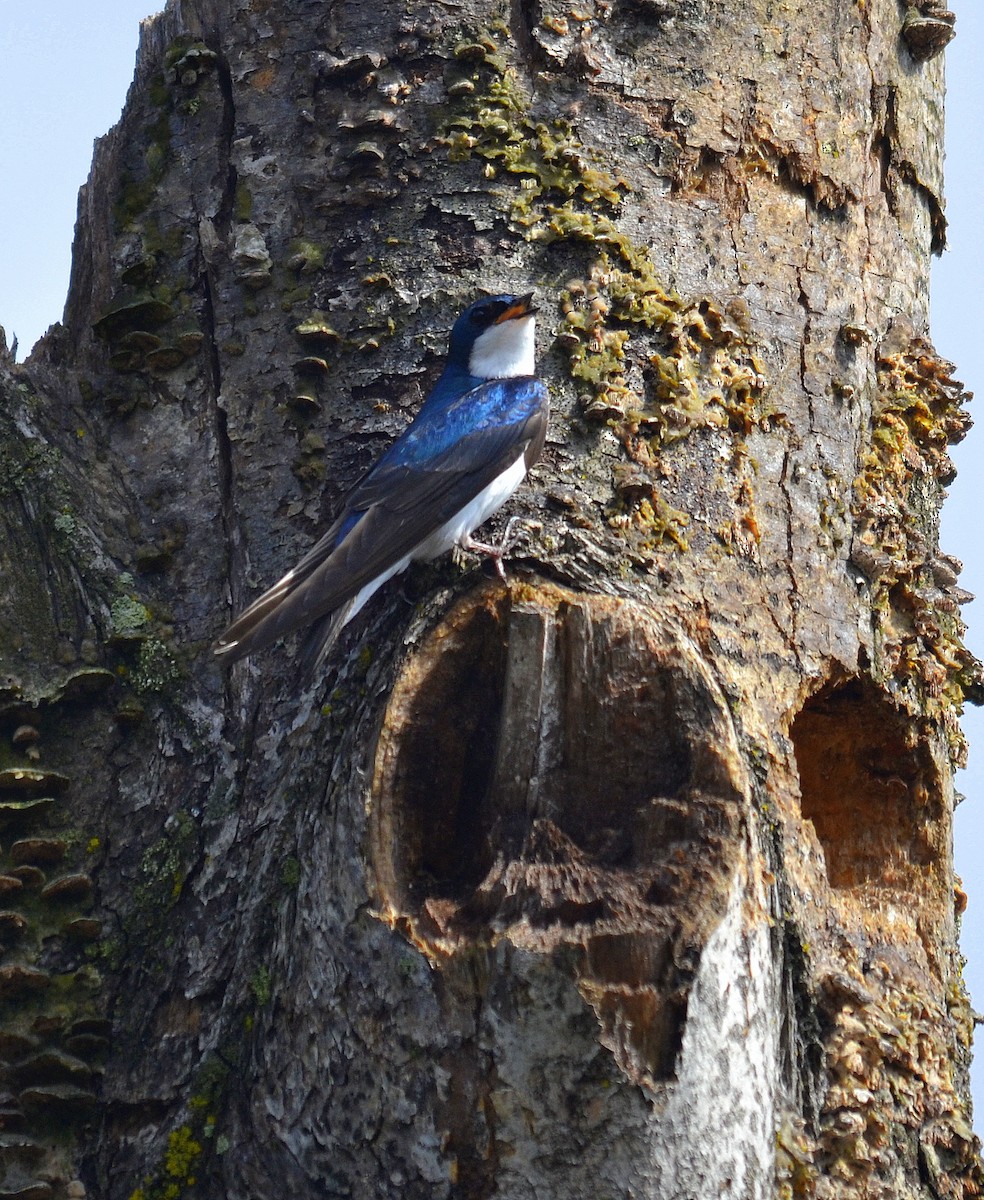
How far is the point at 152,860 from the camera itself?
260 centimetres

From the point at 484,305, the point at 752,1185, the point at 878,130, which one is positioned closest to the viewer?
the point at 752,1185

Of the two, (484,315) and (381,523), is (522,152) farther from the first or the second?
(381,523)

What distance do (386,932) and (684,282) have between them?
1.44 meters

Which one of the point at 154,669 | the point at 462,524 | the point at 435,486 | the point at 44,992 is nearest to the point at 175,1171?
the point at 44,992

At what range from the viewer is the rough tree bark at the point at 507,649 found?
2230mm

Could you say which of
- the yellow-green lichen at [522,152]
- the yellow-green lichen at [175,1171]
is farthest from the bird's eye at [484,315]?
the yellow-green lichen at [175,1171]

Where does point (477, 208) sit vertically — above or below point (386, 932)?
above

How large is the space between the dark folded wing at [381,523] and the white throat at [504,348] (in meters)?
0.13

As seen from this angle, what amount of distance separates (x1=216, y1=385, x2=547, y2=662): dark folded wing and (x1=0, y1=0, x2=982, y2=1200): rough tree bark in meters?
0.06

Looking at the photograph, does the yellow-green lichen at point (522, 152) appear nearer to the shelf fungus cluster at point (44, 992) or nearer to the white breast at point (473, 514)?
the white breast at point (473, 514)

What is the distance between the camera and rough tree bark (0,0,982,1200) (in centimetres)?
223

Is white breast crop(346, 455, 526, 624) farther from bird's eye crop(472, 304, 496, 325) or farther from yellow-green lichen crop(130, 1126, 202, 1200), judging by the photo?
yellow-green lichen crop(130, 1126, 202, 1200)

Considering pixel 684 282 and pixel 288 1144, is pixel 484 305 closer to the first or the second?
pixel 684 282

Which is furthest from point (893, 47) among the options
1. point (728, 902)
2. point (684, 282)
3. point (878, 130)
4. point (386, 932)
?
point (386, 932)
